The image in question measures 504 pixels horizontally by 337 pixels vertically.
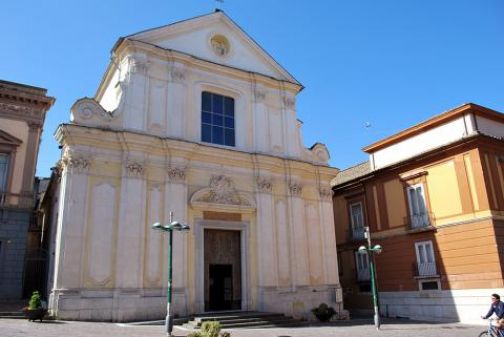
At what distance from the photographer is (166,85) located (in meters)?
18.5

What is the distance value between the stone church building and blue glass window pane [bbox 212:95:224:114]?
56 millimetres

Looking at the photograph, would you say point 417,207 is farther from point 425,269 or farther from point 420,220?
point 425,269

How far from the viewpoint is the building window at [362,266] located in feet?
76.2

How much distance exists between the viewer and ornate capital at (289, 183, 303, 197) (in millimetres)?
19906

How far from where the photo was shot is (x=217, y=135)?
19516 millimetres

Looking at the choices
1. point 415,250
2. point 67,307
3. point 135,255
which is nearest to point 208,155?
point 135,255

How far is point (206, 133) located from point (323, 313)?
8.99 metres

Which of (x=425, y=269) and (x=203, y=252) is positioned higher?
(x=203, y=252)

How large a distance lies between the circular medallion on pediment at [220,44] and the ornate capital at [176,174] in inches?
254

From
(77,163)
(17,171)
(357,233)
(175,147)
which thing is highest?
(175,147)

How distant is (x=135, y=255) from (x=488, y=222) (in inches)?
544

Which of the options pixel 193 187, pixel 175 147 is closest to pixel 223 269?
pixel 193 187

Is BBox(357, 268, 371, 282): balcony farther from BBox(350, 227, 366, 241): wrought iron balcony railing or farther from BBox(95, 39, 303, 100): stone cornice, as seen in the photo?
BBox(95, 39, 303, 100): stone cornice

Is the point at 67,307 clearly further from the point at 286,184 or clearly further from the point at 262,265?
the point at 286,184
